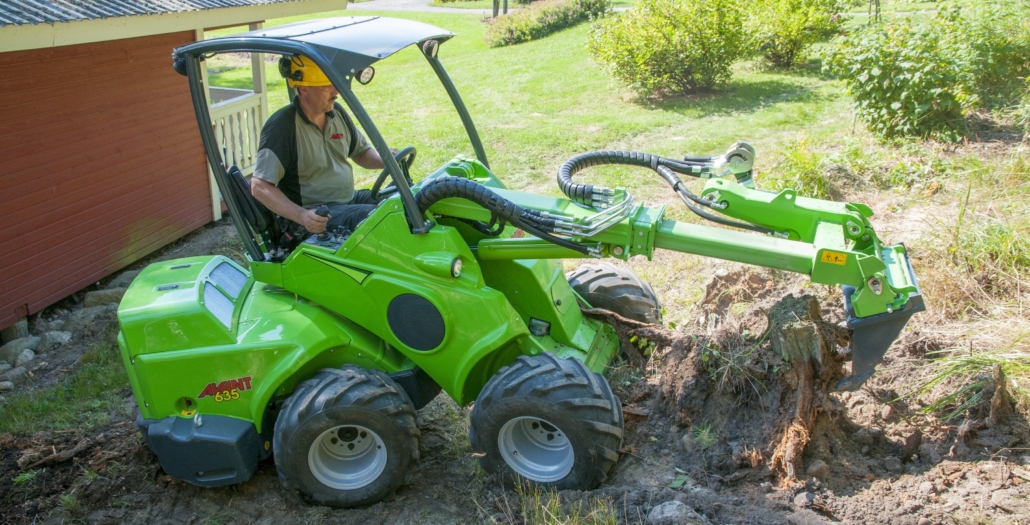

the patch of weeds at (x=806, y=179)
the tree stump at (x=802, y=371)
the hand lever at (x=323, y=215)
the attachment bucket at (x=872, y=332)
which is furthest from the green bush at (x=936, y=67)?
the hand lever at (x=323, y=215)

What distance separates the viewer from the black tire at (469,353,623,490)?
12.3 ft

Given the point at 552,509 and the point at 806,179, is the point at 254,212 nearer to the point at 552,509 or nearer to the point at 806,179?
the point at 552,509

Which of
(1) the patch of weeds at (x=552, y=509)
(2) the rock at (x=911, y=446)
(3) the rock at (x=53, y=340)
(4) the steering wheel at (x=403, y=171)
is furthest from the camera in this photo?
(3) the rock at (x=53, y=340)

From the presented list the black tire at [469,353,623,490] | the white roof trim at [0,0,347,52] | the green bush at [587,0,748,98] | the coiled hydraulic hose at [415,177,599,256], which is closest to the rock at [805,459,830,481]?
the black tire at [469,353,623,490]

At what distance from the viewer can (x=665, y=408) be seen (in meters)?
4.42

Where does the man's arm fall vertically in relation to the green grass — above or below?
above

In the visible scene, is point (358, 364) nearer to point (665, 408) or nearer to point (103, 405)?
point (665, 408)

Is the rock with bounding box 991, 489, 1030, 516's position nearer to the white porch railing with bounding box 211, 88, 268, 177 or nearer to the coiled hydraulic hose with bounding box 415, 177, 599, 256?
the coiled hydraulic hose with bounding box 415, 177, 599, 256

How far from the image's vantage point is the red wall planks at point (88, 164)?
21.9 ft

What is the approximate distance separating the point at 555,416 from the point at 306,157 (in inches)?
80.2

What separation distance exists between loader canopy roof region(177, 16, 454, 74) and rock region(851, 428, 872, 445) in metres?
2.89

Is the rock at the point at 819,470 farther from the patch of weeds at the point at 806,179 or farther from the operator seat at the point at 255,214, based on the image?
the patch of weeds at the point at 806,179

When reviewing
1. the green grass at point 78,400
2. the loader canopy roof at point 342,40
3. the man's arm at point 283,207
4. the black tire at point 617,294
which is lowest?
the green grass at point 78,400

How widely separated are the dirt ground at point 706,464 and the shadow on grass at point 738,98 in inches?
295
